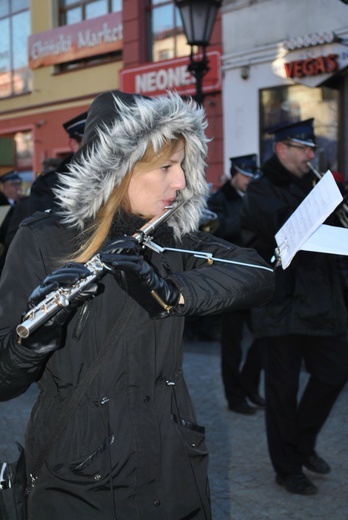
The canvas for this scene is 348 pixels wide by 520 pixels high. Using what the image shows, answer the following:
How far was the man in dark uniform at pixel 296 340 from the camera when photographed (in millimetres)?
4379

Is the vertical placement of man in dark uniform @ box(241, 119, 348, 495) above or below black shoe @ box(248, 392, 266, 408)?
above

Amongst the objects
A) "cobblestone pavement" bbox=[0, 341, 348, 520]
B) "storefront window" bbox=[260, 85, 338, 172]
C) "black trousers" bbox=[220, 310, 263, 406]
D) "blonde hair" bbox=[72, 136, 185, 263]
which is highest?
"storefront window" bbox=[260, 85, 338, 172]

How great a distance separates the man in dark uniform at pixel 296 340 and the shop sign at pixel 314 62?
740 cm

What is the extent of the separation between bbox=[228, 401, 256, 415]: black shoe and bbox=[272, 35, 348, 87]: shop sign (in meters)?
7.01

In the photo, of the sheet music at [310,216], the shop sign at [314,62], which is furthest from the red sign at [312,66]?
the sheet music at [310,216]

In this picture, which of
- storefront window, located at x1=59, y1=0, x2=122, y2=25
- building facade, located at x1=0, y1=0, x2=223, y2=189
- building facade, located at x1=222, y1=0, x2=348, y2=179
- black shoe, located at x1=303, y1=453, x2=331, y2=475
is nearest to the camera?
black shoe, located at x1=303, y1=453, x2=331, y2=475

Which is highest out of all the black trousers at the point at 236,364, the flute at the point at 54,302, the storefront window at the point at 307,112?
the storefront window at the point at 307,112

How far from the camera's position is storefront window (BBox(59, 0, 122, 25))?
17.0 meters

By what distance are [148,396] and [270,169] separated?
271 centimetres

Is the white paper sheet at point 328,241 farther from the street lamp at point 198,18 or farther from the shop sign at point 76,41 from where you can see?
the shop sign at point 76,41

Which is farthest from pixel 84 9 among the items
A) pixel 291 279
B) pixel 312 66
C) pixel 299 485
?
pixel 299 485

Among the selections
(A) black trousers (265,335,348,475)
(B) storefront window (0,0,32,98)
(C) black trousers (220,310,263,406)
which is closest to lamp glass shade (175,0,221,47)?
(C) black trousers (220,310,263,406)

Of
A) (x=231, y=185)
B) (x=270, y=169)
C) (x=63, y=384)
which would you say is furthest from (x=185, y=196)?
(x=231, y=185)

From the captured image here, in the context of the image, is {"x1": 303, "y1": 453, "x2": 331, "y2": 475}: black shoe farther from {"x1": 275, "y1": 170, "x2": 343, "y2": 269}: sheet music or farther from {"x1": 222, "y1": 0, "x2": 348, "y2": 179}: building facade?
{"x1": 222, "y1": 0, "x2": 348, "y2": 179}: building facade
